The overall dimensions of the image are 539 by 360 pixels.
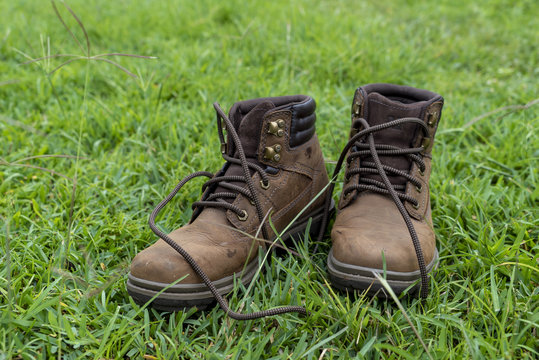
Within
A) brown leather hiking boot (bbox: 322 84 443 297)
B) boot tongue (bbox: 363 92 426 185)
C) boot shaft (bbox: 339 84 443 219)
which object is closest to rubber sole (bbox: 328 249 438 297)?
brown leather hiking boot (bbox: 322 84 443 297)

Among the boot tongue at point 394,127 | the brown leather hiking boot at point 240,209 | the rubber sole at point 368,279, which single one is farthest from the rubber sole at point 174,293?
the boot tongue at point 394,127

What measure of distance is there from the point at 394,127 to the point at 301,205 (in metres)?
0.45

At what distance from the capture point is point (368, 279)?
1.37 meters

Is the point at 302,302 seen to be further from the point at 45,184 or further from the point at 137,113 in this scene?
the point at 137,113

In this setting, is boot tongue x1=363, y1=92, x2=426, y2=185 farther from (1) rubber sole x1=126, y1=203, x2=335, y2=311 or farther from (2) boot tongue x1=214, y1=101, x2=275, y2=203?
(1) rubber sole x1=126, y1=203, x2=335, y2=311

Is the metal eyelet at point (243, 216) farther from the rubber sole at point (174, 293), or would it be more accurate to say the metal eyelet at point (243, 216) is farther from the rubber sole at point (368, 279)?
the rubber sole at point (368, 279)

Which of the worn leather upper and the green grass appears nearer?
the green grass

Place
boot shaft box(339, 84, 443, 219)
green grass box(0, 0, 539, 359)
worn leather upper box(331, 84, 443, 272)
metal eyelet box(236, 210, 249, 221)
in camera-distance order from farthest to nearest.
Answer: boot shaft box(339, 84, 443, 219) → metal eyelet box(236, 210, 249, 221) → worn leather upper box(331, 84, 443, 272) → green grass box(0, 0, 539, 359)

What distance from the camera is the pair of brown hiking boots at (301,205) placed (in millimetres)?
1378

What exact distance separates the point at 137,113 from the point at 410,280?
1.90 metres

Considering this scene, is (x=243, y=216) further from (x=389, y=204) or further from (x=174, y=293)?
(x=389, y=204)

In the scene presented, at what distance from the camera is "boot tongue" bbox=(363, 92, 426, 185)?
5.46 feet

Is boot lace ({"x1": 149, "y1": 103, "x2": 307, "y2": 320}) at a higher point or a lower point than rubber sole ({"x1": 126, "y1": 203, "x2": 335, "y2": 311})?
higher

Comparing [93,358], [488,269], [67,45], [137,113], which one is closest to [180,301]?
[93,358]
